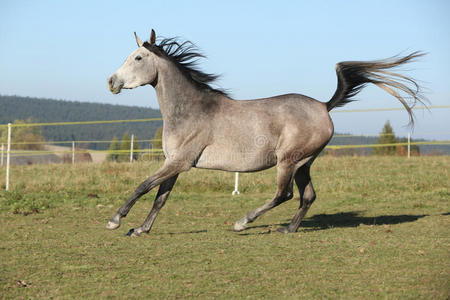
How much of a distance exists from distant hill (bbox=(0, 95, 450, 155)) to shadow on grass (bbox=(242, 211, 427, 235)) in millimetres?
103427

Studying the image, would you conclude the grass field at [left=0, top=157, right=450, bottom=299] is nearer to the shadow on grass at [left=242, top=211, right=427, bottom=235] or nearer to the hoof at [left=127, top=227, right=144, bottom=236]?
the shadow on grass at [left=242, top=211, right=427, bottom=235]

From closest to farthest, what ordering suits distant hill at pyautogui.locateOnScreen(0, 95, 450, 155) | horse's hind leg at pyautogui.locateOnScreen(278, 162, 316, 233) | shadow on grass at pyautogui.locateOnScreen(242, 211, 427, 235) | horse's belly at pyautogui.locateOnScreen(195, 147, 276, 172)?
horse's belly at pyautogui.locateOnScreen(195, 147, 276, 172), horse's hind leg at pyautogui.locateOnScreen(278, 162, 316, 233), shadow on grass at pyautogui.locateOnScreen(242, 211, 427, 235), distant hill at pyautogui.locateOnScreen(0, 95, 450, 155)

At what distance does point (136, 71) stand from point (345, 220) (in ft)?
14.0

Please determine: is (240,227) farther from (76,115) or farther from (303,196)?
(76,115)

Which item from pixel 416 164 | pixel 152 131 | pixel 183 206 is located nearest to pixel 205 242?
pixel 183 206

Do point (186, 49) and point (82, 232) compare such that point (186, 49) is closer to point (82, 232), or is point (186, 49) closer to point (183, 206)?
point (82, 232)

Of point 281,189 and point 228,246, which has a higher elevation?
point 281,189

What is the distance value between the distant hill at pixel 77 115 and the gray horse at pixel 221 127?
105 meters

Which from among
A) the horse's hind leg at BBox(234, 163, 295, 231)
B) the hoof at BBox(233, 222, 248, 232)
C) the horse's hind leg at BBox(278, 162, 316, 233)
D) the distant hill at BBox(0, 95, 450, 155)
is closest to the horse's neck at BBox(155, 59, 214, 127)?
the horse's hind leg at BBox(234, 163, 295, 231)

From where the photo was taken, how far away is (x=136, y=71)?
267 inches

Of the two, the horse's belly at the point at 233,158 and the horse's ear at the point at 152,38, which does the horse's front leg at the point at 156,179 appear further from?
the horse's ear at the point at 152,38

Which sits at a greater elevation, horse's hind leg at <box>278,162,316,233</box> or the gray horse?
the gray horse

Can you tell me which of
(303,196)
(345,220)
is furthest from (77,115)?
(303,196)

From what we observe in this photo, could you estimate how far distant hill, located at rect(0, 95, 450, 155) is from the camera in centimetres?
11719
